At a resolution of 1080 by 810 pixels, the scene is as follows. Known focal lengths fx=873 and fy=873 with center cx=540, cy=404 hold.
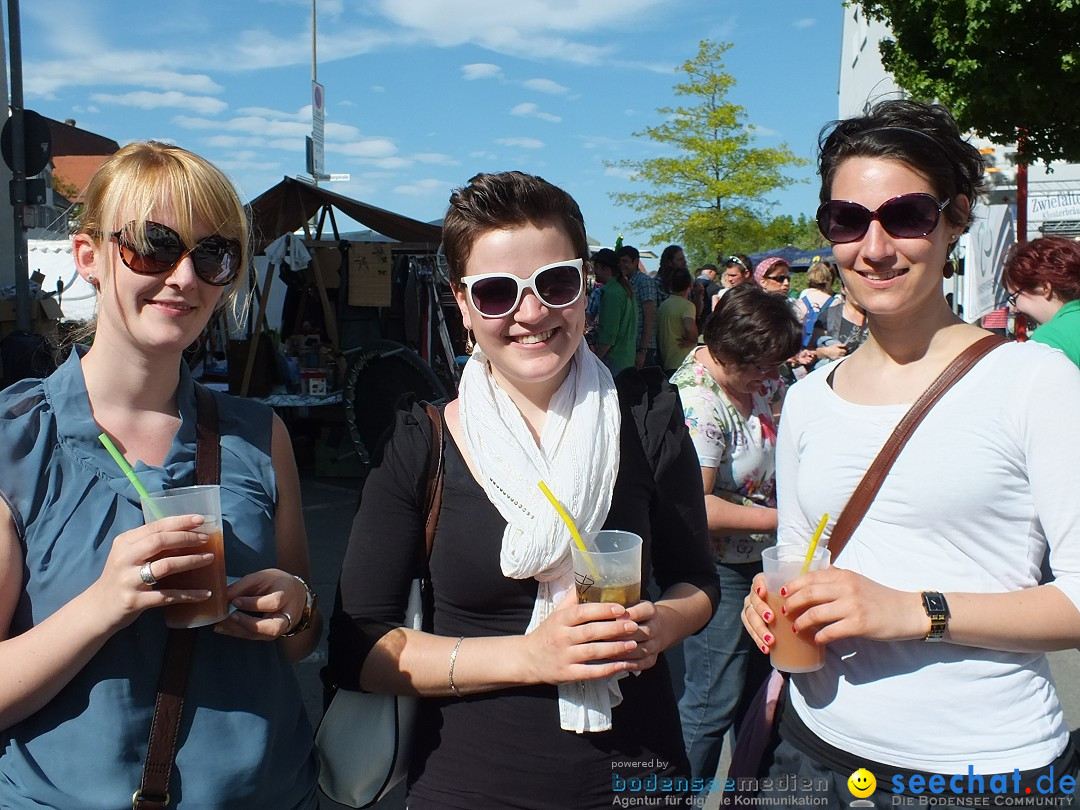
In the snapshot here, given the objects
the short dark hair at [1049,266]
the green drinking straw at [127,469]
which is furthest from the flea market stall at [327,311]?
the green drinking straw at [127,469]

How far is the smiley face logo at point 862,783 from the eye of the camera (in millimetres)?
1749

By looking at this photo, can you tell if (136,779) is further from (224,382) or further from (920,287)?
(224,382)

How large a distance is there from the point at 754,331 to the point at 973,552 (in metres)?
1.61

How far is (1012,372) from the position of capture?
5.61ft

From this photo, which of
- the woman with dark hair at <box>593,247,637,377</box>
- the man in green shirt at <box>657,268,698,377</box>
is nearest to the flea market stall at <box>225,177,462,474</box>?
the woman with dark hair at <box>593,247,637,377</box>

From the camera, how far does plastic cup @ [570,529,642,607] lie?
65.2 inches

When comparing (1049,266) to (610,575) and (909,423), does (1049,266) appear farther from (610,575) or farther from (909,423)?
(610,575)

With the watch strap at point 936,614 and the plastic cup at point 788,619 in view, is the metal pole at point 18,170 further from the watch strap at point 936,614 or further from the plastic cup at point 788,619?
the watch strap at point 936,614

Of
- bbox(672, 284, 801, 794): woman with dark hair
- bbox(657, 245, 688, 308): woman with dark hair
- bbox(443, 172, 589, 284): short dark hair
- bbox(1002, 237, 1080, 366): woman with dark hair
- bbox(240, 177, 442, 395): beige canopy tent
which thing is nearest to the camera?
bbox(443, 172, 589, 284): short dark hair

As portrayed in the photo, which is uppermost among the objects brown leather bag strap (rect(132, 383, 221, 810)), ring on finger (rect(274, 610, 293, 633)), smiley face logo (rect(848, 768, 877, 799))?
ring on finger (rect(274, 610, 293, 633))

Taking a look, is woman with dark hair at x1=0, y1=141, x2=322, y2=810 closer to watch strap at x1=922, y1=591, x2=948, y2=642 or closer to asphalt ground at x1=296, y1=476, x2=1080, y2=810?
watch strap at x1=922, y1=591, x2=948, y2=642

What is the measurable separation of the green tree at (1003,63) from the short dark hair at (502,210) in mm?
9691

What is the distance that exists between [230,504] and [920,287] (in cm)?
151

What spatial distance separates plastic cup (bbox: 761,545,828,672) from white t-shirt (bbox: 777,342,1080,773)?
85 millimetres
